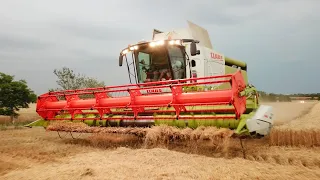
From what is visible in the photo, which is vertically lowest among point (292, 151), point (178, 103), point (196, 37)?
point (292, 151)

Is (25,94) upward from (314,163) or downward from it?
upward

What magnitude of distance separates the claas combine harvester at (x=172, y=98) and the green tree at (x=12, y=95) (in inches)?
323

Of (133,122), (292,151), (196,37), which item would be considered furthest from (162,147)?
(196,37)

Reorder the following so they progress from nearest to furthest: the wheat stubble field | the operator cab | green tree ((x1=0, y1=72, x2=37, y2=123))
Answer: the wheat stubble field
the operator cab
green tree ((x1=0, y1=72, x2=37, y2=123))

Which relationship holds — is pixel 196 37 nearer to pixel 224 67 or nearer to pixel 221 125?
pixel 224 67

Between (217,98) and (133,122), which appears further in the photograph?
(133,122)

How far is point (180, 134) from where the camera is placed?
13.3ft

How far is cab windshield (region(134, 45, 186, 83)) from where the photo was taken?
636 cm

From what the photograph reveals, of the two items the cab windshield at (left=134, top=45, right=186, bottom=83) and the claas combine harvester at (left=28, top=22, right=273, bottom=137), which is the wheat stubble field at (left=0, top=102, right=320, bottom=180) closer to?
the claas combine harvester at (left=28, top=22, right=273, bottom=137)

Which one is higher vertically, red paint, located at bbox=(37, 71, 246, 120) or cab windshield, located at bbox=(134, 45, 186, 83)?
cab windshield, located at bbox=(134, 45, 186, 83)

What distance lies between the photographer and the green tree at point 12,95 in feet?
42.5

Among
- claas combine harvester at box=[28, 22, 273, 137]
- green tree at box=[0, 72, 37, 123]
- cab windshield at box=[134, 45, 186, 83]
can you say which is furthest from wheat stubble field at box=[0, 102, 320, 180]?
green tree at box=[0, 72, 37, 123]

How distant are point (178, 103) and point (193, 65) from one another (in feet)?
7.54

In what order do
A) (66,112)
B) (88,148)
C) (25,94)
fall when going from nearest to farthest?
(88,148)
(66,112)
(25,94)
